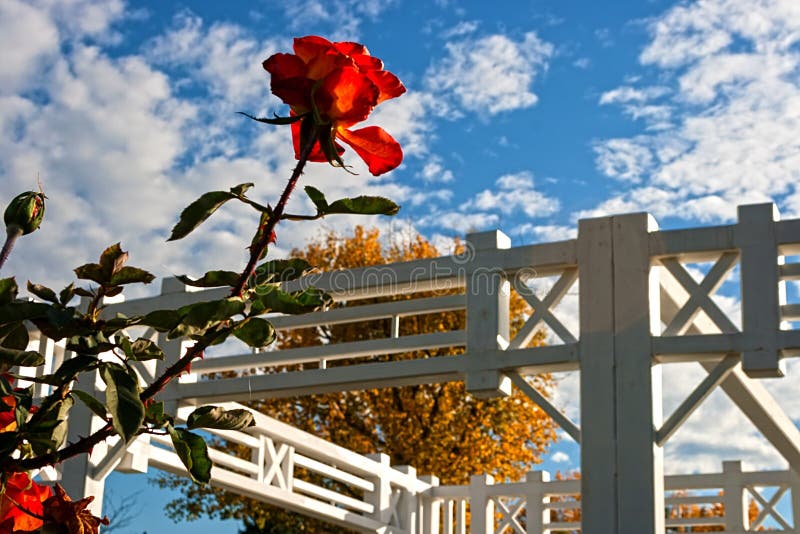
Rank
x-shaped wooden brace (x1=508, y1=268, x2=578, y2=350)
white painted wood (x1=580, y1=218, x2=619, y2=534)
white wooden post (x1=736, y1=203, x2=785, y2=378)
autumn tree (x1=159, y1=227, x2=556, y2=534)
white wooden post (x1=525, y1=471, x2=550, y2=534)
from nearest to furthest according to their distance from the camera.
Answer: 1. white wooden post (x1=736, y1=203, x2=785, y2=378)
2. white painted wood (x1=580, y1=218, x2=619, y2=534)
3. x-shaped wooden brace (x1=508, y1=268, x2=578, y2=350)
4. white wooden post (x1=525, y1=471, x2=550, y2=534)
5. autumn tree (x1=159, y1=227, x2=556, y2=534)

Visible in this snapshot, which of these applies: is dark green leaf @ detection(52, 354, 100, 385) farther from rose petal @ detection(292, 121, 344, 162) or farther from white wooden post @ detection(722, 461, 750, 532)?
white wooden post @ detection(722, 461, 750, 532)

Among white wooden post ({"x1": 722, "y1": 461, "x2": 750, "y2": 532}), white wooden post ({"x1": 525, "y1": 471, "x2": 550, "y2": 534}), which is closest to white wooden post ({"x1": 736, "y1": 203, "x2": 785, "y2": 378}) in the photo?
white wooden post ({"x1": 722, "y1": 461, "x2": 750, "y2": 532})

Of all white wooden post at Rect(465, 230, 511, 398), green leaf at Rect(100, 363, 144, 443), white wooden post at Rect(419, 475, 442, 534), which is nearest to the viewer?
green leaf at Rect(100, 363, 144, 443)

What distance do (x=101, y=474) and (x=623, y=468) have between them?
3.02 m

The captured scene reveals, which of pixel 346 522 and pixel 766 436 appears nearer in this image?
pixel 766 436

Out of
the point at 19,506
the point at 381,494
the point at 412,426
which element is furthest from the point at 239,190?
the point at 412,426

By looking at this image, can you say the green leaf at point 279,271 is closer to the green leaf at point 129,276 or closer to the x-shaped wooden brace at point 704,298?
the green leaf at point 129,276

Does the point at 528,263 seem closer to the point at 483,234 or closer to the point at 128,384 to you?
the point at 483,234

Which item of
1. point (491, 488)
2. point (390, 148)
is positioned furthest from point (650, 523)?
point (491, 488)

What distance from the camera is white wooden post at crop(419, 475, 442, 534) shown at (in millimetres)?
9539

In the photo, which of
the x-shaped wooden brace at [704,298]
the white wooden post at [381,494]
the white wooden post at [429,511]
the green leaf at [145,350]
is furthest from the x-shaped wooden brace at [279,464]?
the green leaf at [145,350]

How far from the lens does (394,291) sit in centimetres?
549

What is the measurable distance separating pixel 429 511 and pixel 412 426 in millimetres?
3928

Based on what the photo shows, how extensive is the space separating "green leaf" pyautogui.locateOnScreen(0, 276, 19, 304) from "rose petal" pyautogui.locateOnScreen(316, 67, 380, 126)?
23cm
